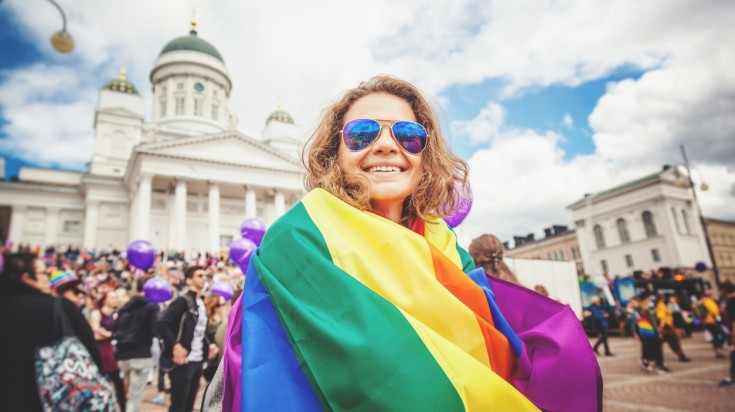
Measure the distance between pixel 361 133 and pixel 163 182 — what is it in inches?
1548

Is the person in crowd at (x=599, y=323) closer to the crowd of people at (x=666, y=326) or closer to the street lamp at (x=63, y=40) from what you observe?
the crowd of people at (x=666, y=326)

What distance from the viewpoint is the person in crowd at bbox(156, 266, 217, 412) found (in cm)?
521

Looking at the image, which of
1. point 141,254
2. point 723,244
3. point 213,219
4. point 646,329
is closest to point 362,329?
point 646,329

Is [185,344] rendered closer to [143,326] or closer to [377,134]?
[143,326]

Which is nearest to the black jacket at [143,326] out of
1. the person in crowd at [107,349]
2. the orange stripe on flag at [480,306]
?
the person in crowd at [107,349]

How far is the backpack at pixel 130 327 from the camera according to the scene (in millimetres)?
5875

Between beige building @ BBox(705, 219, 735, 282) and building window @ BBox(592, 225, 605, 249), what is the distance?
1837 cm

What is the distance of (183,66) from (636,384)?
53099mm

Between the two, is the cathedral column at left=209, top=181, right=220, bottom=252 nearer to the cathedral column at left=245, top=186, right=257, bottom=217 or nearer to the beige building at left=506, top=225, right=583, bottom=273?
the cathedral column at left=245, top=186, right=257, bottom=217

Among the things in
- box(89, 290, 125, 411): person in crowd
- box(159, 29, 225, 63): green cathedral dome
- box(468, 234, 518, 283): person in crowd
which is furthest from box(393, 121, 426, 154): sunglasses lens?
box(159, 29, 225, 63): green cathedral dome

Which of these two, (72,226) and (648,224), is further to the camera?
(648,224)

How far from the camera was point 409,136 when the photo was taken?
1554 mm

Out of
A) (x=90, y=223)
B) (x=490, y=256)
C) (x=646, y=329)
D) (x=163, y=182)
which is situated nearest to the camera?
(x=490, y=256)

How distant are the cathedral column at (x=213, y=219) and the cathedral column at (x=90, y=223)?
40.0 feet
